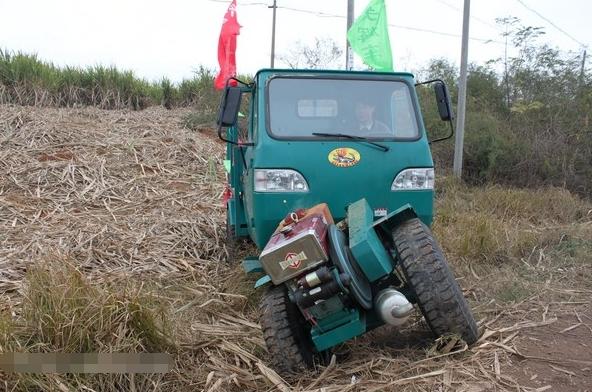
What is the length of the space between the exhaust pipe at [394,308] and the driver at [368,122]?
176 cm

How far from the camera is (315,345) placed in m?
3.62

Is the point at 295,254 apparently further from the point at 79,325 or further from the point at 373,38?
the point at 373,38

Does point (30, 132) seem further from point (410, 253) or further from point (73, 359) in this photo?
point (410, 253)

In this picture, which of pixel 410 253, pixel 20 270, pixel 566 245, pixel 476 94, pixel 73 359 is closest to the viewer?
pixel 73 359

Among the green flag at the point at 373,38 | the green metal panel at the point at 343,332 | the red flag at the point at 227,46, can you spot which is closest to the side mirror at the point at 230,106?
the green metal panel at the point at 343,332

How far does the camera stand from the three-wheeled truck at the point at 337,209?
11.3 ft

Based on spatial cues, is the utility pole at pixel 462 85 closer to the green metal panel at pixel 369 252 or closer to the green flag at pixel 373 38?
the green flag at pixel 373 38

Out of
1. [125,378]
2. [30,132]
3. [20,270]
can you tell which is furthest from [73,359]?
[30,132]

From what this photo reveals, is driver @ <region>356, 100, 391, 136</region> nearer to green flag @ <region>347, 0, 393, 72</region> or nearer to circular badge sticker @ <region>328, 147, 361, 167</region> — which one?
circular badge sticker @ <region>328, 147, 361, 167</region>

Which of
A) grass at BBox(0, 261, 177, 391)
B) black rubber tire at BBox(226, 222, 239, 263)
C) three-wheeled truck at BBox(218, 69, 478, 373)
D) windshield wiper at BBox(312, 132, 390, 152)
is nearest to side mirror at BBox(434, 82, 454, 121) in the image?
three-wheeled truck at BBox(218, 69, 478, 373)

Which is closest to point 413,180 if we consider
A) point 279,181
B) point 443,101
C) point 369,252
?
point 443,101

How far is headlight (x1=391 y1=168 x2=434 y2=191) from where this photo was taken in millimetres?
4707

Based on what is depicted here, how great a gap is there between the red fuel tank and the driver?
1.52m

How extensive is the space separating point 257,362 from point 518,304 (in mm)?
2215
